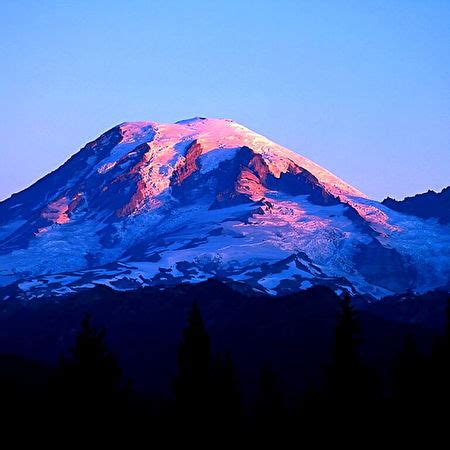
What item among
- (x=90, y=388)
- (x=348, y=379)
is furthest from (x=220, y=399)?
(x=90, y=388)

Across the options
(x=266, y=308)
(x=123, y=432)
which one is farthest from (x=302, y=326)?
(x=123, y=432)

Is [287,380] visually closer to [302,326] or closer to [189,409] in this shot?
[302,326]

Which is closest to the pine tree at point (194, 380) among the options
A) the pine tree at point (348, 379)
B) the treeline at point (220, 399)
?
the treeline at point (220, 399)

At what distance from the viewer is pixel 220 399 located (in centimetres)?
6175

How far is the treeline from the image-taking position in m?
53.6

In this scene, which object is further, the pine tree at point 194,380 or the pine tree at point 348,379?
the pine tree at point 348,379

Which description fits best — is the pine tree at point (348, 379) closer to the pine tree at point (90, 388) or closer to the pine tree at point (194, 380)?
the pine tree at point (194, 380)

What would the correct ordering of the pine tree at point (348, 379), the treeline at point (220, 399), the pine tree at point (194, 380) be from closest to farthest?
the treeline at point (220, 399), the pine tree at point (194, 380), the pine tree at point (348, 379)

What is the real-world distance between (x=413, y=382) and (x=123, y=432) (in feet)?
62.8

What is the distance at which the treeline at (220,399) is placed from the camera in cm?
5362

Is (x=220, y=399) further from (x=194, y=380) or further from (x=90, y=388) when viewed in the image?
(x=90, y=388)

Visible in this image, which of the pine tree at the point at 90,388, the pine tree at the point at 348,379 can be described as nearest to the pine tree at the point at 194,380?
the pine tree at the point at 348,379

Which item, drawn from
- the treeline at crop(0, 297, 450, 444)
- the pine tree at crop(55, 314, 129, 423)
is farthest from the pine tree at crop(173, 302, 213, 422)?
the pine tree at crop(55, 314, 129, 423)

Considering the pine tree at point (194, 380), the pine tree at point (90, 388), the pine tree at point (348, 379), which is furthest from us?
the pine tree at point (348, 379)
